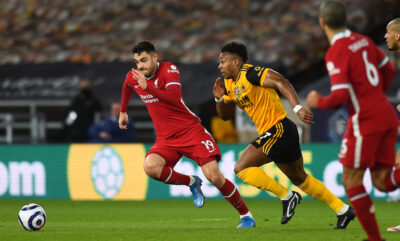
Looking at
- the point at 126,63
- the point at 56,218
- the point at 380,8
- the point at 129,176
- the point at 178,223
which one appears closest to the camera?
the point at 178,223

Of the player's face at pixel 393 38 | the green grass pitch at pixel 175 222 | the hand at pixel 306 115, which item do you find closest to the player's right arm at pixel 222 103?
the green grass pitch at pixel 175 222

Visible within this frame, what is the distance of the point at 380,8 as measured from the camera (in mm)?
20688

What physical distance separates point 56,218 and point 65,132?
616 centimetres

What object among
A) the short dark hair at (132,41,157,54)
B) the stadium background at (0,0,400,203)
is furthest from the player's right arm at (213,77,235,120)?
the stadium background at (0,0,400,203)

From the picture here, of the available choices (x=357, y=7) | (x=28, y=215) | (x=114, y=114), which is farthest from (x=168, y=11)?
(x=28, y=215)

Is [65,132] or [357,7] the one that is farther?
[357,7]

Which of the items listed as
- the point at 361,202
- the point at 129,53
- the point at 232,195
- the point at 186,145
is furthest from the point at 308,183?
the point at 129,53

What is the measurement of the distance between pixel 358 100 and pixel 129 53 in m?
14.6

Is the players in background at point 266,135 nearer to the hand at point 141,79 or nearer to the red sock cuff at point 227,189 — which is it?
the red sock cuff at point 227,189

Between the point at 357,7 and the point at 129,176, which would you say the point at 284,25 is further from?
the point at 129,176

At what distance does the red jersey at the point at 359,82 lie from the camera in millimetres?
6789

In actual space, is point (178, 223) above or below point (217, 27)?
below

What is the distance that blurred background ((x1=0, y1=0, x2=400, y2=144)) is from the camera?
1766 cm

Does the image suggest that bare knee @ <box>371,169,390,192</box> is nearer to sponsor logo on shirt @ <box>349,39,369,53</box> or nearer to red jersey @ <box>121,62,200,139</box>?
sponsor logo on shirt @ <box>349,39,369,53</box>
